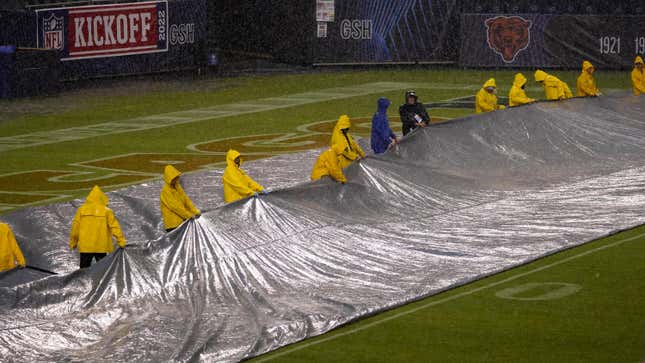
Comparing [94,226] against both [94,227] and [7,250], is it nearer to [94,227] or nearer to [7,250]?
[94,227]

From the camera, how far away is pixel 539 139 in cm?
2108

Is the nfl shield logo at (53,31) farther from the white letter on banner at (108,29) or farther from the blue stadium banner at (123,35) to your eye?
the white letter on banner at (108,29)

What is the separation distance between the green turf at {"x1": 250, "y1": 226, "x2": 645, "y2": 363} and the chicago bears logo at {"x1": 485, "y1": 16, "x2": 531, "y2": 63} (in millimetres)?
23931

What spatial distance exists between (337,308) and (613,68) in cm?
2652

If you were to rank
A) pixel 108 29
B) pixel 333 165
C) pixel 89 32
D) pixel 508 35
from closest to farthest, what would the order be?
pixel 333 165
pixel 89 32
pixel 108 29
pixel 508 35

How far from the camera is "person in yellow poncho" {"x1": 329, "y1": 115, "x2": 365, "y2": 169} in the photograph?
59.0 feet

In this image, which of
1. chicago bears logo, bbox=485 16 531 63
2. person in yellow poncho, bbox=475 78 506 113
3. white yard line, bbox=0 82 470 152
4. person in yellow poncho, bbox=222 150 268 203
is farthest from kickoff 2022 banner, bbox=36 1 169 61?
person in yellow poncho, bbox=222 150 268 203

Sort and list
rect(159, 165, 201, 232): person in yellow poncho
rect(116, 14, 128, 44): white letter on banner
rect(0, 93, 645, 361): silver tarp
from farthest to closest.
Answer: rect(116, 14, 128, 44): white letter on banner < rect(159, 165, 201, 232): person in yellow poncho < rect(0, 93, 645, 361): silver tarp

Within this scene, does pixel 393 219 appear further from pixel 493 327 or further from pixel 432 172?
pixel 493 327

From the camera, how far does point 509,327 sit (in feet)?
39.6

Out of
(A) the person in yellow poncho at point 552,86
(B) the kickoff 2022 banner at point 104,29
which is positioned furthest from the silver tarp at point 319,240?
(B) the kickoff 2022 banner at point 104,29

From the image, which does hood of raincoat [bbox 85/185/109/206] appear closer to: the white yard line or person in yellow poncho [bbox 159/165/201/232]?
person in yellow poncho [bbox 159/165/201/232]

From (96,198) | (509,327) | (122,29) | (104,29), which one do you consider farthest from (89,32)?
(509,327)

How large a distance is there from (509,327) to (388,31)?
1115 inches
